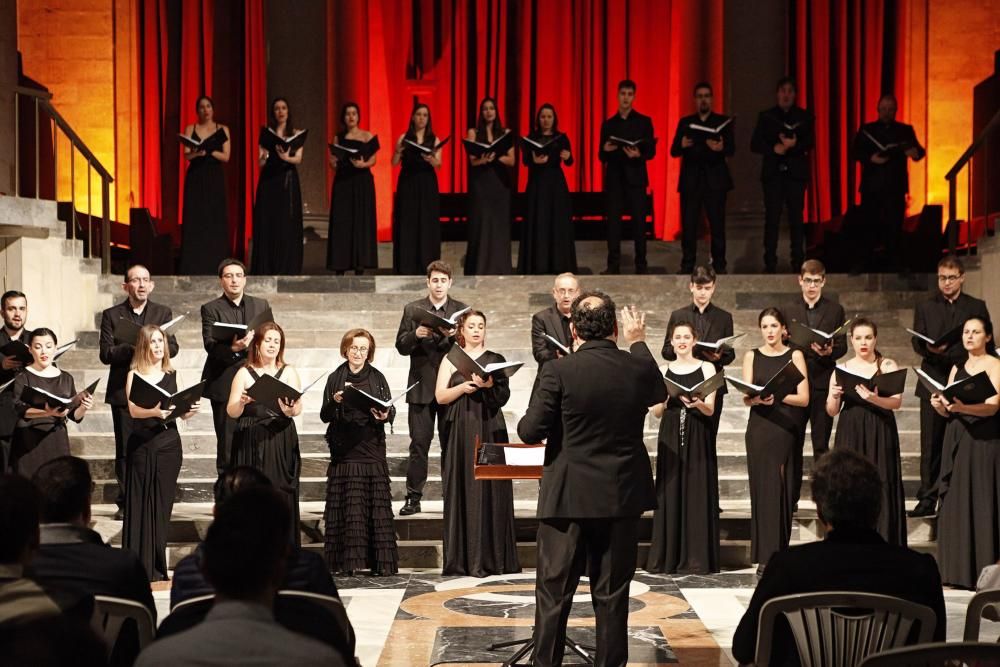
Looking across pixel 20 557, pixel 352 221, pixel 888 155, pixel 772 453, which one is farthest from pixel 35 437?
pixel 888 155

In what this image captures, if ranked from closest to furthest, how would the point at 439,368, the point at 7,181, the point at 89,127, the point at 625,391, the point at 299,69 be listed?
the point at 625,391 < the point at 439,368 < the point at 7,181 < the point at 299,69 < the point at 89,127

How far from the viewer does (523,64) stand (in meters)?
15.6

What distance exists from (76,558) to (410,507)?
4777 mm

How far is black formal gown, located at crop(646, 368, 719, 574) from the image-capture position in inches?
295

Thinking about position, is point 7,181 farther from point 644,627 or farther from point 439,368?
point 644,627

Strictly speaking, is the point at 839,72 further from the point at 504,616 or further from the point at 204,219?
the point at 504,616

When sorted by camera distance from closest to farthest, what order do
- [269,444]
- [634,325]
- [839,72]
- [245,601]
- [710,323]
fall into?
[245,601] < [634,325] < [269,444] < [710,323] < [839,72]

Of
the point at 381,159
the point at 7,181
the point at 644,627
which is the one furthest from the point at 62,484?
the point at 381,159

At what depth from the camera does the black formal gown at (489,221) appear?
37.6ft

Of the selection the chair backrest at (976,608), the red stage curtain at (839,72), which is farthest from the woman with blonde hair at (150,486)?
the red stage curtain at (839,72)

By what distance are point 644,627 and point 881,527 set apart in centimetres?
181

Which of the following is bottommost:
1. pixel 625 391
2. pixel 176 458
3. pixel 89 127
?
pixel 176 458

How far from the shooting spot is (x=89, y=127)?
48.5 feet

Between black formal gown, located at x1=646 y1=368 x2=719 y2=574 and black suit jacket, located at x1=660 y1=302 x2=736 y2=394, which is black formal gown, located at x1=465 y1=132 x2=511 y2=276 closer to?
black suit jacket, located at x1=660 y1=302 x2=736 y2=394
